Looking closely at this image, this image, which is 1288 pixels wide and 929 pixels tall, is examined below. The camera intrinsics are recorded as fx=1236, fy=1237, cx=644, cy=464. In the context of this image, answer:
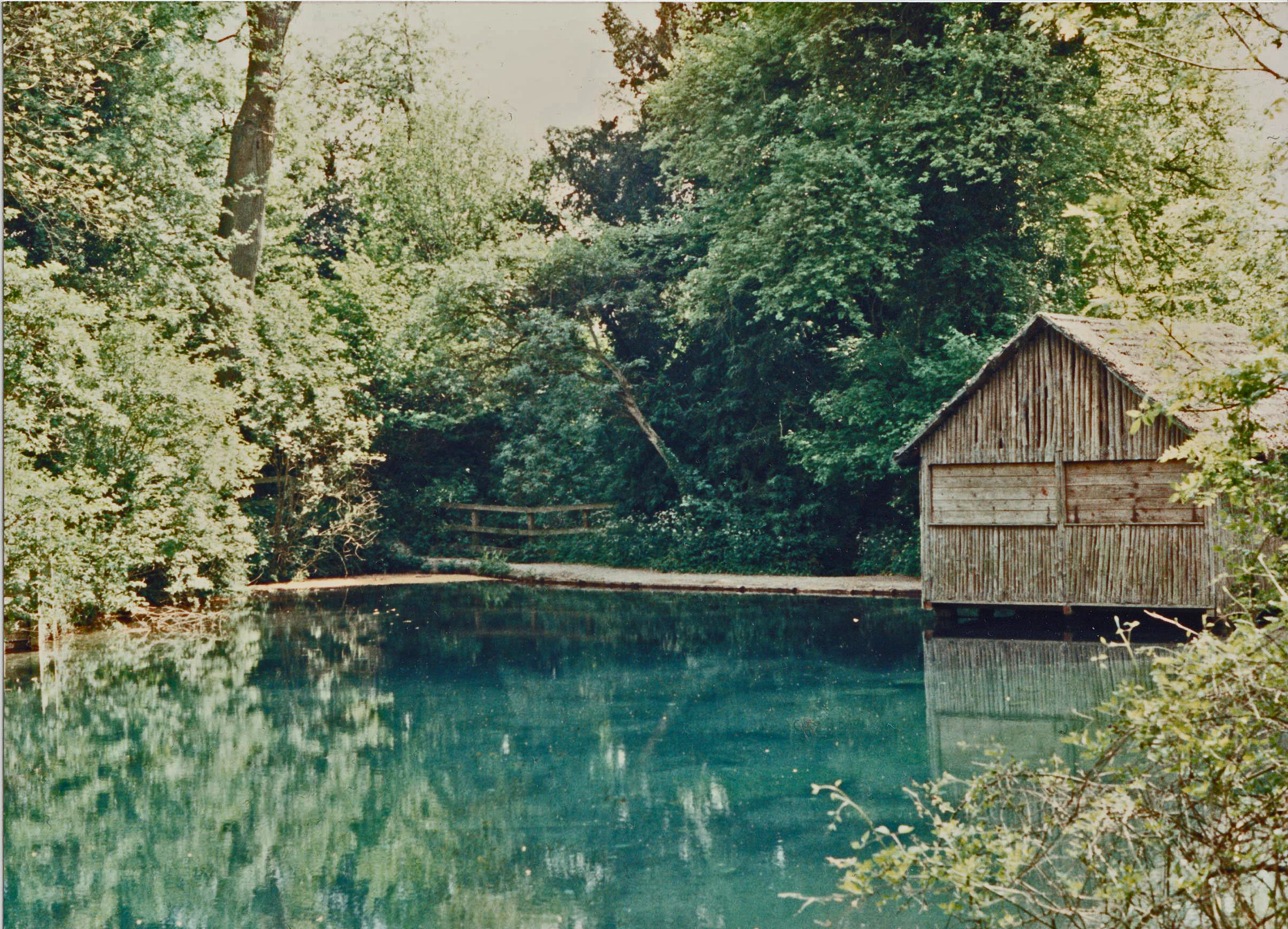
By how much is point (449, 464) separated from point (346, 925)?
Result: 801 inches

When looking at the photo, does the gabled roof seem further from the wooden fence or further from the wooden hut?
the wooden fence

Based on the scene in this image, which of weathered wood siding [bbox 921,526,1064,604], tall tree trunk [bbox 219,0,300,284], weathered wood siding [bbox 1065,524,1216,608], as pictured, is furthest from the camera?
tall tree trunk [bbox 219,0,300,284]

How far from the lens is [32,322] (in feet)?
48.2

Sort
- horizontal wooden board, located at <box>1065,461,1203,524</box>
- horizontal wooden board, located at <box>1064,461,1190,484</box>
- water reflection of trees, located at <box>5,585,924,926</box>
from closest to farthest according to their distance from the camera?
1. water reflection of trees, located at <box>5,585,924,926</box>
2. horizontal wooden board, located at <box>1065,461,1203,524</box>
3. horizontal wooden board, located at <box>1064,461,1190,484</box>

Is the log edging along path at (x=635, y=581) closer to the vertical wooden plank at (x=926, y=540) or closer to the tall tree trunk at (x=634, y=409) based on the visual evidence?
the tall tree trunk at (x=634, y=409)

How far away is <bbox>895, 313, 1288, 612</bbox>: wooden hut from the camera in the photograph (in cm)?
1400

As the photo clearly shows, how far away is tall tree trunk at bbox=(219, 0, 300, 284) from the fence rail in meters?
6.61

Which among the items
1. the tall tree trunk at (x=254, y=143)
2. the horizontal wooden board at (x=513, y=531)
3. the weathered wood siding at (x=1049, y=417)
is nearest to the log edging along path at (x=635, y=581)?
the horizontal wooden board at (x=513, y=531)

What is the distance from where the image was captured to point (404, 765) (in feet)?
29.6

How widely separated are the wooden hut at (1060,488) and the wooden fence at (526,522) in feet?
31.7

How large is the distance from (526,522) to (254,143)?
29.1 feet

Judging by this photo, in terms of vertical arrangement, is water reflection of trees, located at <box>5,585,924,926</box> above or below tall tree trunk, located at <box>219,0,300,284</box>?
below

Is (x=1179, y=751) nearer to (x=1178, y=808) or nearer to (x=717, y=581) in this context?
(x=1178, y=808)

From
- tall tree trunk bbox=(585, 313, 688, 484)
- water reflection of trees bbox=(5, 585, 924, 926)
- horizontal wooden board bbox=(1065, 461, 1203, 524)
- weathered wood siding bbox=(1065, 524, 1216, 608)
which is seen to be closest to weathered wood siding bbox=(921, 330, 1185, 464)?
horizontal wooden board bbox=(1065, 461, 1203, 524)
